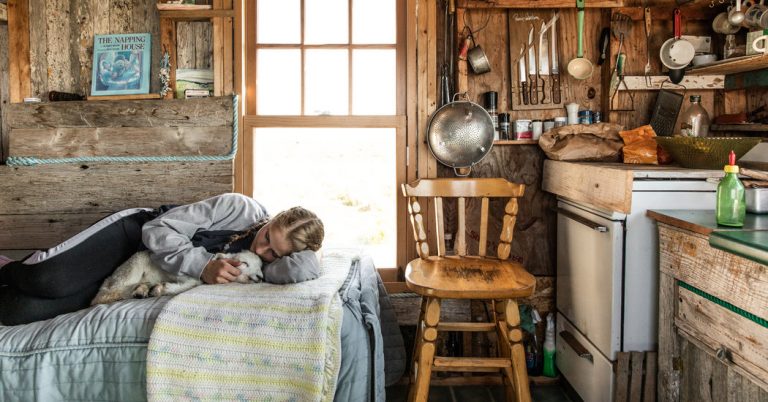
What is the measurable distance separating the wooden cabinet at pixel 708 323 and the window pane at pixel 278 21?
6.36 feet

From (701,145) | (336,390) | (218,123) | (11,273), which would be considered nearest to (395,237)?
(218,123)

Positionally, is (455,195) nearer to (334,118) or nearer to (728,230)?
(334,118)

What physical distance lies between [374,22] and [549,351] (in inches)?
74.0

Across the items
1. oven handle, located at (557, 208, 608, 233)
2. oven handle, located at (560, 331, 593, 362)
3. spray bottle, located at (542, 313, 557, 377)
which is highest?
oven handle, located at (557, 208, 608, 233)

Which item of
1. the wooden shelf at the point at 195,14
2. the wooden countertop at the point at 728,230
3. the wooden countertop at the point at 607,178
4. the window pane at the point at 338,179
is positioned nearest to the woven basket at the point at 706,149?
the wooden countertop at the point at 607,178

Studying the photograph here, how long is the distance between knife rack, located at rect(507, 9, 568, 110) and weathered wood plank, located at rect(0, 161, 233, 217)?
4.89ft

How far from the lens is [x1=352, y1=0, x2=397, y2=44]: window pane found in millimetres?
2834

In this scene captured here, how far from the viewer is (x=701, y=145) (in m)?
2.13

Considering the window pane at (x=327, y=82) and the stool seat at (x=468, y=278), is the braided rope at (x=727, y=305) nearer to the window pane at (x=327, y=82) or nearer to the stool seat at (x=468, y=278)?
the stool seat at (x=468, y=278)

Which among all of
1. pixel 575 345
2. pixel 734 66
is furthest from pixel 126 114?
pixel 734 66

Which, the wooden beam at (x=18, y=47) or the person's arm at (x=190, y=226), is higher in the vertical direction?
the wooden beam at (x=18, y=47)

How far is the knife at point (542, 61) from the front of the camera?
2.80 metres

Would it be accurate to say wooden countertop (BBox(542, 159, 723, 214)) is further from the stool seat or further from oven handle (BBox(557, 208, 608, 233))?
the stool seat

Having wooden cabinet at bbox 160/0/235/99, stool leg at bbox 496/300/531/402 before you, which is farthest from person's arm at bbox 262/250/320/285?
wooden cabinet at bbox 160/0/235/99
